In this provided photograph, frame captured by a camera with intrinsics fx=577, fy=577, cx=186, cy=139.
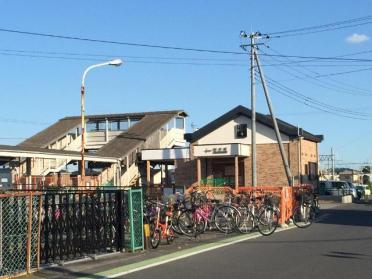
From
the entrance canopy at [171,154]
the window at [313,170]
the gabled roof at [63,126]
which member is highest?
the gabled roof at [63,126]

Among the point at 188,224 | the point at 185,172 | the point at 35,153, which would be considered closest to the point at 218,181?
the point at 185,172

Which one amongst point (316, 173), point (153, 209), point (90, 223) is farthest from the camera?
point (316, 173)

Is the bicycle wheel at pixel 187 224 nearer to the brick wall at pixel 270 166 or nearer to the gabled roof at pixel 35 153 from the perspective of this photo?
the gabled roof at pixel 35 153

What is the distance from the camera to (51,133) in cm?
5809

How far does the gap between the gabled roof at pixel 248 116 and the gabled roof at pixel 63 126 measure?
12084 mm

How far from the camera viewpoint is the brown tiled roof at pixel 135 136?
49906 millimetres

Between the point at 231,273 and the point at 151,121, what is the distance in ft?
154

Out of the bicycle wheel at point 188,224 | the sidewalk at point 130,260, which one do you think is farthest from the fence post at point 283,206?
the bicycle wheel at point 188,224

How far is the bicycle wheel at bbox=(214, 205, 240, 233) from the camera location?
17.2m

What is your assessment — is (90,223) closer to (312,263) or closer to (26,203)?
(26,203)

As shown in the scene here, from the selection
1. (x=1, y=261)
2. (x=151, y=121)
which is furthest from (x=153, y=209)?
(x=151, y=121)

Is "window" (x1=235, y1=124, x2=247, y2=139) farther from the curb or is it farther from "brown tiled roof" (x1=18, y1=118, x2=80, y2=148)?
the curb

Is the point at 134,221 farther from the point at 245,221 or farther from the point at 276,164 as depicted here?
the point at 276,164

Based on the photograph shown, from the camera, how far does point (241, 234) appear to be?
16.9 m
